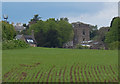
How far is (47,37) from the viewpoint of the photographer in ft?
237

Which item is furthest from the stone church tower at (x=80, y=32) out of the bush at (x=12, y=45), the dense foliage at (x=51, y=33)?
the bush at (x=12, y=45)

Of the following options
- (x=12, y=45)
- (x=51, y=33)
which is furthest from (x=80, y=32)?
(x=12, y=45)

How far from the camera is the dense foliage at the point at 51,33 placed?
72062mm

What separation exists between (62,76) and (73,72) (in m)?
1.54

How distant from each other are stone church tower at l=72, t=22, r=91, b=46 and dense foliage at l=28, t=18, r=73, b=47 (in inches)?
450

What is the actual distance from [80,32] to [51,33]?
61.8ft

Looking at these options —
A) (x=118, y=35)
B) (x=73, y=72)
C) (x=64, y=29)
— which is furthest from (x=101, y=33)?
(x=73, y=72)

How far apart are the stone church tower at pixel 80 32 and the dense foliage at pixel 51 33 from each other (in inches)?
450

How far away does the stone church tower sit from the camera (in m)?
87.3

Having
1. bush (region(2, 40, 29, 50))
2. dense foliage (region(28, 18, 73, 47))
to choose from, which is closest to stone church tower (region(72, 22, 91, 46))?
dense foliage (region(28, 18, 73, 47))

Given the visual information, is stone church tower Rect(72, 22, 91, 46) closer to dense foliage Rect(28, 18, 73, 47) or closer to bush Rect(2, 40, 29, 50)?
dense foliage Rect(28, 18, 73, 47)

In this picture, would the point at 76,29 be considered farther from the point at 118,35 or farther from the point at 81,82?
the point at 81,82

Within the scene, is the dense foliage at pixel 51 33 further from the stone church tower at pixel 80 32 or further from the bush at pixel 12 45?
the bush at pixel 12 45

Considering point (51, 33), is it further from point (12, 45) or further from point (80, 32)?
point (12, 45)
